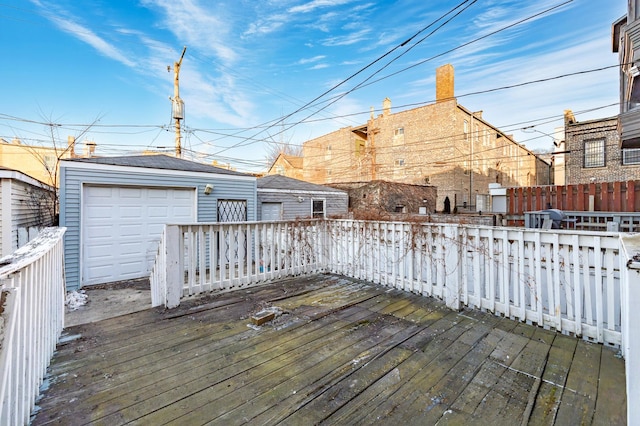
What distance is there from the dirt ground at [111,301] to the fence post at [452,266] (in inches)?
154

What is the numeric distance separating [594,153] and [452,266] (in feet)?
59.0

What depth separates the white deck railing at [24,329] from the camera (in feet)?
3.67

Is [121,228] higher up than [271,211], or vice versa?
[271,211]

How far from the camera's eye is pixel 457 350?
2436 millimetres

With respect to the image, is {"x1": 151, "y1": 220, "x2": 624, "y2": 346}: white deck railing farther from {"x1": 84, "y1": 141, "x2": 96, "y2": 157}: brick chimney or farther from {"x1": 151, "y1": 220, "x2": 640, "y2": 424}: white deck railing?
{"x1": 84, "y1": 141, "x2": 96, "y2": 157}: brick chimney

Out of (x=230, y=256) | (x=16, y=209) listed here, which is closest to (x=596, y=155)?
(x=230, y=256)

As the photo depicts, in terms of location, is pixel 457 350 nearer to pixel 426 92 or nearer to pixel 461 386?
pixel 461 386

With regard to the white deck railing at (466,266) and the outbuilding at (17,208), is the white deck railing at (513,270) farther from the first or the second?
the outbuilding at (17,208)

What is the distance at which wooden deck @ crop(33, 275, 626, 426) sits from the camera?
170cm

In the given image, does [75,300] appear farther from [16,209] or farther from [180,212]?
[180,212]

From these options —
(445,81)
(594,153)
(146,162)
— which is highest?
(445,81)

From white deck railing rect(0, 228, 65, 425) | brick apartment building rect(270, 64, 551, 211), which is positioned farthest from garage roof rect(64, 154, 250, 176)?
brick apartment building rect(270, 64, 551, 211)

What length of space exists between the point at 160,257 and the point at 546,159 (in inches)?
1728

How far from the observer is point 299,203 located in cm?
1125
